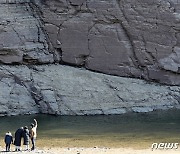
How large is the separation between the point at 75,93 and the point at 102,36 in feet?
11.2

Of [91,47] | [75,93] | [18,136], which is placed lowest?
[18,136]

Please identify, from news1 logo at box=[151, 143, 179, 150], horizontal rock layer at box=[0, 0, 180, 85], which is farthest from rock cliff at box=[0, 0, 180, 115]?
news1 logo at box=[151, 143, 179, 150]

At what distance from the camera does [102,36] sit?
27.9m

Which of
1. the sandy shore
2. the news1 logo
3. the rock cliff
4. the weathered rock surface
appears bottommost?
the sandy shore

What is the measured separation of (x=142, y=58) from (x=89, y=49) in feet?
8.93

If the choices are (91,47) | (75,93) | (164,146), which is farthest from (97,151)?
(91,47)

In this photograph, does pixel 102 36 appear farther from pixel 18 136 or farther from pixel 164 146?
pixel 18 136

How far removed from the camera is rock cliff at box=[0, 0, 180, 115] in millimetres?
26858

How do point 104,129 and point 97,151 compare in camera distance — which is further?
point 104,129

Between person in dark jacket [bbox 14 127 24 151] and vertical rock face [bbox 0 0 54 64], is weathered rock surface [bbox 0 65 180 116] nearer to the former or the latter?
vertical rock face [bbox 0 0 54 64]

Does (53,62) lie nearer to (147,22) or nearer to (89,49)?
(89,49)

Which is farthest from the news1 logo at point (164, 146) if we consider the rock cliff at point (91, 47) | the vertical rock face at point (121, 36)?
the vertical rock face at point (121, 36)

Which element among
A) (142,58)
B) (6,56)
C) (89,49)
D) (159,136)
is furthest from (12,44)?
(159,136)

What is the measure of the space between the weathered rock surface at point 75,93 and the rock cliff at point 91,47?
5 cm
